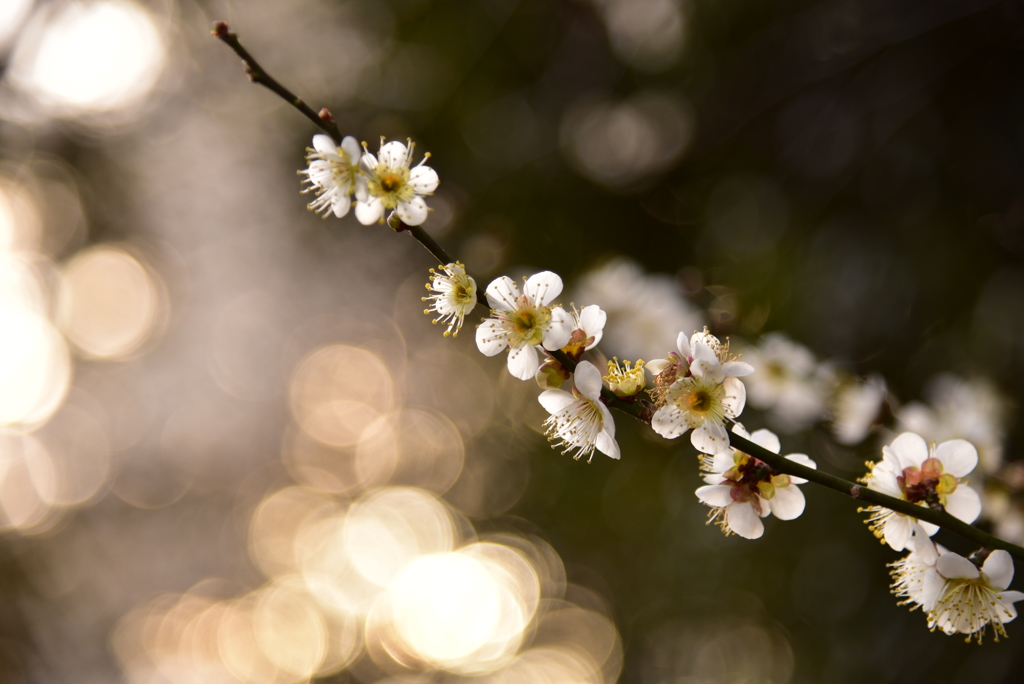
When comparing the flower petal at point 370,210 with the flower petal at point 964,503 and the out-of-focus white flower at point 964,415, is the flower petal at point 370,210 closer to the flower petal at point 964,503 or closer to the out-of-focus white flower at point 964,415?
the flower petal at point 964,503

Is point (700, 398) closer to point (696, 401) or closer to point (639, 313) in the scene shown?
point (696, 401)

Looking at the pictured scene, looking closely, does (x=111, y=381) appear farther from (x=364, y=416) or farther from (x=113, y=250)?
(x=364, y=416)

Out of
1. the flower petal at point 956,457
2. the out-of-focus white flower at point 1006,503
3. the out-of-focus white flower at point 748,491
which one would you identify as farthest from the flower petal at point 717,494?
the out-of-focus white flower at point 1006,503

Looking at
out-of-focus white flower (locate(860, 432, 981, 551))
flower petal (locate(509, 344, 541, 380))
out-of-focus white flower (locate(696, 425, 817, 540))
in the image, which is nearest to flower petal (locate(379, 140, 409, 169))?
flower petal (locate(509, 344, 541, 380))

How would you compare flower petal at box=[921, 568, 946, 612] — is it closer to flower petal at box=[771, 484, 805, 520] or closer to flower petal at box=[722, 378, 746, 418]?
flower petal at box=[771, 484, 805, 520]

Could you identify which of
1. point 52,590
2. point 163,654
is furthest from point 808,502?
point 163,654

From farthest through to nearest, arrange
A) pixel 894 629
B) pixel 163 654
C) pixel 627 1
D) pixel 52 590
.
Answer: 1. pixel 163 654
2. pixel 52 590
3. pixel 627 1
4. pixel 894 629
